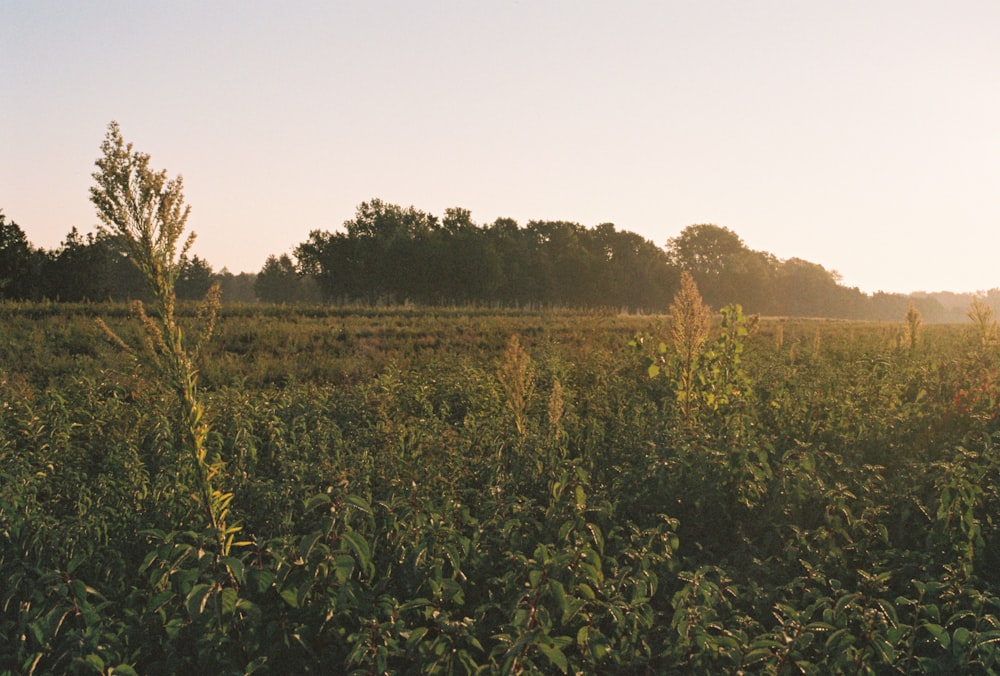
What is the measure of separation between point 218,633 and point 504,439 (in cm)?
288

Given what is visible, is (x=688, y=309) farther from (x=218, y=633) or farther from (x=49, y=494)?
(x=49, y=494)

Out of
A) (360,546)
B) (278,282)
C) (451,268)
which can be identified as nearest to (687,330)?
(360,546)

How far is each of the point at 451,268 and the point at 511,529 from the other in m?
48.1

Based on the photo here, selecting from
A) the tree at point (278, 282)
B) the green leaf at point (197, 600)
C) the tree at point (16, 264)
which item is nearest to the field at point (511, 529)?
the green leaf at point (197, 600)

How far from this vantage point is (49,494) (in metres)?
4.70

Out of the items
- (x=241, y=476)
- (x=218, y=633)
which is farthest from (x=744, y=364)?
(x=218, y=633)

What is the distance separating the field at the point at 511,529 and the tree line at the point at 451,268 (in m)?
27.5

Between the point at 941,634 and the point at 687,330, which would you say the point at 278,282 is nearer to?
the point at 687,330

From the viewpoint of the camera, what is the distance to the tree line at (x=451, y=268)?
37.7 metres

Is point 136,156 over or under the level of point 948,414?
over

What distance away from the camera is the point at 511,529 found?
3.71 metres

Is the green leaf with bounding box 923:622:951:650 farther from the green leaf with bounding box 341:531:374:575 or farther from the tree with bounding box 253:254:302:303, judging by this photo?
the tree with bounding box 253:254:302:303

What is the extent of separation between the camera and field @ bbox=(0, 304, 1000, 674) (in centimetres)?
296

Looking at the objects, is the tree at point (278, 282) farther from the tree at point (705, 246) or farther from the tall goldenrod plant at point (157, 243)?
the tall goldenrod plant at point (157, 243)
